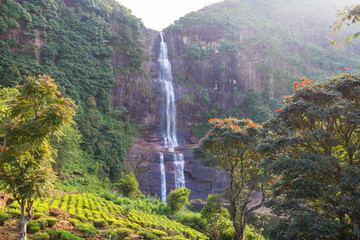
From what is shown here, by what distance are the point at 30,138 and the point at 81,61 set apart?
29.0 metres

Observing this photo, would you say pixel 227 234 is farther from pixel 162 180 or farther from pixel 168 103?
pixel 168 103

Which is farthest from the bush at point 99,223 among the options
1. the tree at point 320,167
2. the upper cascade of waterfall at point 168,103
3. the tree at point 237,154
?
the upper cascade of waterfall at point 168,103

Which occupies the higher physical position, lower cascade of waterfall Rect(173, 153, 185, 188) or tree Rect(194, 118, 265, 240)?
tree Rect(194, 118, 265, 240)

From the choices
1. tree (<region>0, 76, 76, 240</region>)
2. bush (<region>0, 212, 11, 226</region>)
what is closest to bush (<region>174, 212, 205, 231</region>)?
bush (<region>0, 212, 11, 226</region>)

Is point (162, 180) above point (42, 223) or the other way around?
the other way around

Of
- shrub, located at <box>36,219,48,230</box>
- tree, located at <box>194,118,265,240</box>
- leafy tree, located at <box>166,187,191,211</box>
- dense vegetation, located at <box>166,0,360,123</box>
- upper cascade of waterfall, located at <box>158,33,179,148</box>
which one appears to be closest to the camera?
shrub, located at <box>36,219,48,230</box>

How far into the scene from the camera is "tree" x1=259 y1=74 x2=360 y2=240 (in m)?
4.54

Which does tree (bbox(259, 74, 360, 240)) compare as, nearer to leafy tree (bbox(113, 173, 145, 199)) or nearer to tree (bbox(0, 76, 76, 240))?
tree (bbox(0, 76, 76, 240))

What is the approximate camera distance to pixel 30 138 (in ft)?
15.1

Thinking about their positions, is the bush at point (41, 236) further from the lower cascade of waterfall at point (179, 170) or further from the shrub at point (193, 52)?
the shrub at point (193, 52)

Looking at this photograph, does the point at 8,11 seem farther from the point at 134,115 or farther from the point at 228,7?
Answer: the point at 228,7

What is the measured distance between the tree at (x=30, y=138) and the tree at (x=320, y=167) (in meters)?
5.06

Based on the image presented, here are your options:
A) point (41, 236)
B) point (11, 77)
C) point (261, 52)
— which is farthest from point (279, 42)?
point (41, 236)

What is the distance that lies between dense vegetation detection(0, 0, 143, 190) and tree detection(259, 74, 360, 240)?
626 inches
